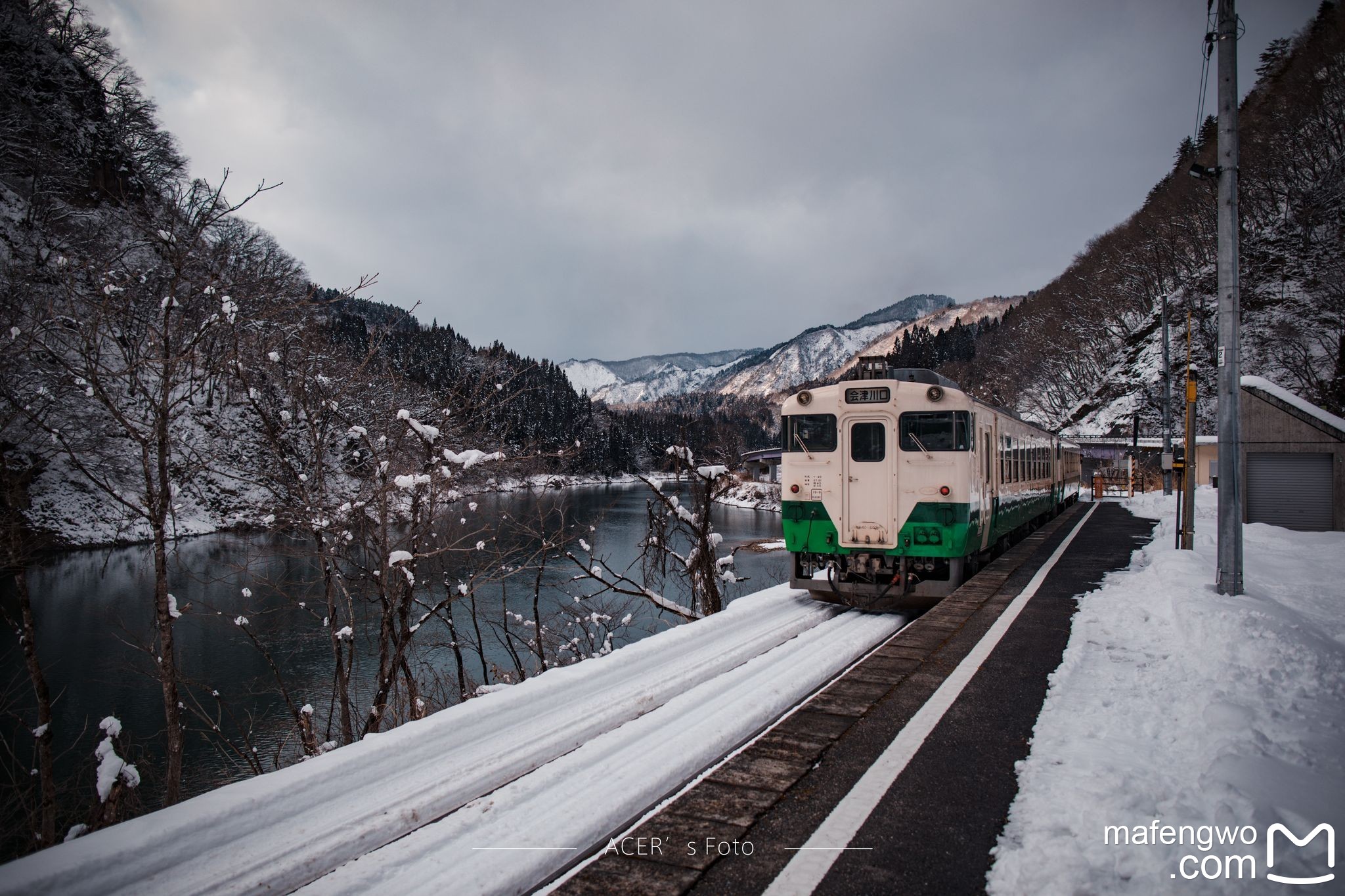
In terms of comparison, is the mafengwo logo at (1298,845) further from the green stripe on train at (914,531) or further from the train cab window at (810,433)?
the train cab window at (810,433)

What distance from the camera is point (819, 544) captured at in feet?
29.7

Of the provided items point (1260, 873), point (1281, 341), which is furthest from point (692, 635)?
point (1281, 341)

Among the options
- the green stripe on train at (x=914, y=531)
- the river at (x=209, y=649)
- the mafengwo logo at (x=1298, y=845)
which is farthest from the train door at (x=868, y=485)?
the mafengwo logo at (x=1298, y=845)

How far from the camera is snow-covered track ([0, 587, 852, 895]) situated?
272cm

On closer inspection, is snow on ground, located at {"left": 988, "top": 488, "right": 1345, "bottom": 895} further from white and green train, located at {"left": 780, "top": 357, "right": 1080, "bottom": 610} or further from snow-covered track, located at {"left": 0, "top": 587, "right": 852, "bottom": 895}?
snow-covered track, located at {"left": 0, "top": 587, "right": 852, "bottom": 895}

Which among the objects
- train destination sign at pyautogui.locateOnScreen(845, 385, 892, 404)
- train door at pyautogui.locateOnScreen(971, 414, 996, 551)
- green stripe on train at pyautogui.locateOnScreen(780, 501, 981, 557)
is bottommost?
green stripe on train at pyautogui.locateOnScreen(780, 501, 981, 557)

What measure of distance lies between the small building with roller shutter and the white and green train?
12.5 metres

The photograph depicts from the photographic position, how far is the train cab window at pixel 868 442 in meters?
9.04

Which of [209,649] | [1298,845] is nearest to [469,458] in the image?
[1298,845]

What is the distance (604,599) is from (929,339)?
120187 mm

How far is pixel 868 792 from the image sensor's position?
3.24 metres

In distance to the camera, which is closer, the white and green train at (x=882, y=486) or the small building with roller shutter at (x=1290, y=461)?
the white and green train at (x=882, y=486)

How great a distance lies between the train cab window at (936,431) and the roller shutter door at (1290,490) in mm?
14011

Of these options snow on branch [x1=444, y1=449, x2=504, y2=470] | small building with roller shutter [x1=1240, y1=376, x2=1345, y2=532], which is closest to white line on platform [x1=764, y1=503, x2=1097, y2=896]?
snow on branch [x1=444, y1=449, x2=504, y2=470]
